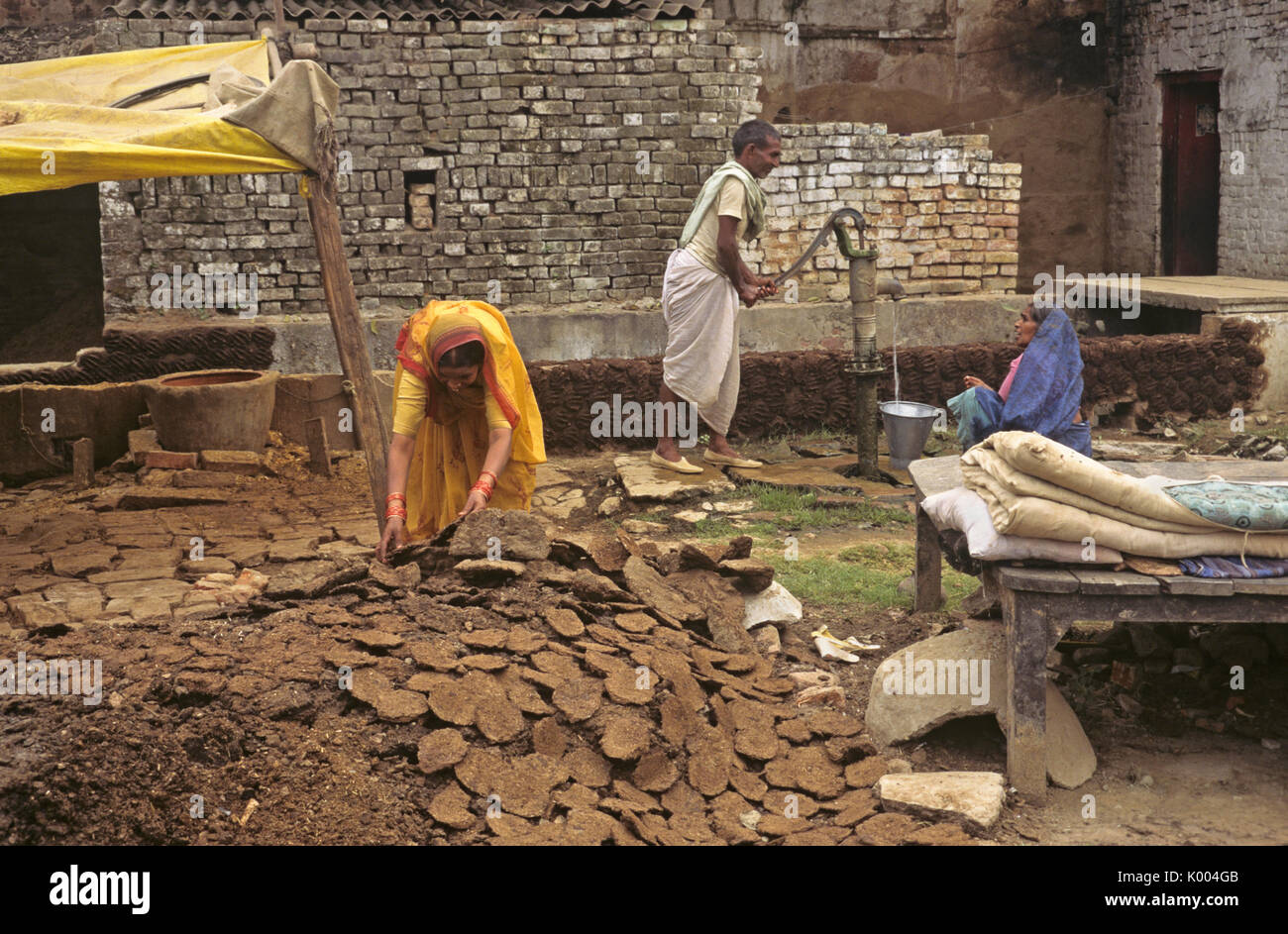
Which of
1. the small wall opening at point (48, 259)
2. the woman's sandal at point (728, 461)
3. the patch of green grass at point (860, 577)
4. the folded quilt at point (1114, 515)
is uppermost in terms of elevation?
the small wall opening at point (48, 259)

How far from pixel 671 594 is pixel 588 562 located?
347 mm

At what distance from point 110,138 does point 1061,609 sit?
4485mm

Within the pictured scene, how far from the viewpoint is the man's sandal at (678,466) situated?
24.9 feet

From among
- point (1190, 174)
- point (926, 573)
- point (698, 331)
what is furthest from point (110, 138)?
point (1190, 174)

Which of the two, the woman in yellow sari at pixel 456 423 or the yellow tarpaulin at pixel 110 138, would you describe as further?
the yellow tarpaulin at pixel 110 138

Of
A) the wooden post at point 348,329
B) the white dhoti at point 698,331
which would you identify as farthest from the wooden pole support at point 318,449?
the white dhoti at point 698,331

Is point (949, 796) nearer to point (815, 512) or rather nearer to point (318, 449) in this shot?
point (815, 512)

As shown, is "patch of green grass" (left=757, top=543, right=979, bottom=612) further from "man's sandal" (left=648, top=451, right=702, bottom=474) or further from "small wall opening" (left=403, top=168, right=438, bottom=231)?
"small wall opening" (left=403, top=168, right=438, bottom=231)

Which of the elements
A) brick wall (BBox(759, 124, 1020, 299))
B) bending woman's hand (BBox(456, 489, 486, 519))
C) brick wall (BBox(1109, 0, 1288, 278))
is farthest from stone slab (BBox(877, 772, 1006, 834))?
brick wall (BBox(1109, 0, 1288, 278))

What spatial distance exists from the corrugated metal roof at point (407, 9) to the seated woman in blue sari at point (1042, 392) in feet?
19.1

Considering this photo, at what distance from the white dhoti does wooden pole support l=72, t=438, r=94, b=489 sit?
142 inches

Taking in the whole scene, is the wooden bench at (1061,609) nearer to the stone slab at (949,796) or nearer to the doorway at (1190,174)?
the stone slab at (949,796)

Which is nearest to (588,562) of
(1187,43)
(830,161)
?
(830,161)

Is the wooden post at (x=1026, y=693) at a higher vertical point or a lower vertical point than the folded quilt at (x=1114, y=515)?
lower
